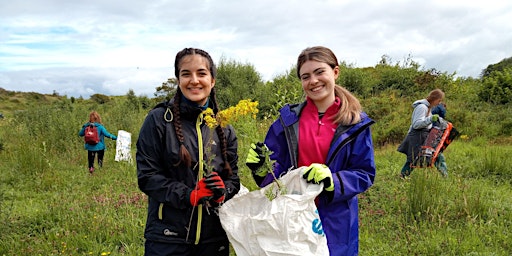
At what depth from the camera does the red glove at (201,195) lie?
2.00 meters

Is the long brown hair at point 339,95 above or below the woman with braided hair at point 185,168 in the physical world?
above

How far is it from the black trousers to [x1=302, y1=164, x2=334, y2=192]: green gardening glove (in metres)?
0.67

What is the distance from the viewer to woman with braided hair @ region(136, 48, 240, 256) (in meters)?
2.05

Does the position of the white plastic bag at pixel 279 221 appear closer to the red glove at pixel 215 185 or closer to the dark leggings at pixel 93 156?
the red glove at pixel 215 185

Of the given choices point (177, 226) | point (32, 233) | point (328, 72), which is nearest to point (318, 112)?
point (328, 72)

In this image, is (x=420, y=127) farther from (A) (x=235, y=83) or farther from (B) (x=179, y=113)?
(A) (x=235, y=83)

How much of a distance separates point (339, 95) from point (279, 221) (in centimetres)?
91

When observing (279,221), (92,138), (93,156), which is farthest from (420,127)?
(93,156)

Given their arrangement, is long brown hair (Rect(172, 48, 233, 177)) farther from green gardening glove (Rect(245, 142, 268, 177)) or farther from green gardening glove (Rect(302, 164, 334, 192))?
green gardening glove (Rect(302, 164, 334, 192))

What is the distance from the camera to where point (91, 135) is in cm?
839

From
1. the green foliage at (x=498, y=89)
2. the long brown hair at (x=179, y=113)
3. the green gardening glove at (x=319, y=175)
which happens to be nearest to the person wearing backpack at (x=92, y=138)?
the long brown hair at (x=179, y=113)

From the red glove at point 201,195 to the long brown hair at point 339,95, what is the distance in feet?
2.69

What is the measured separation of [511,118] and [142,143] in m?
14.0

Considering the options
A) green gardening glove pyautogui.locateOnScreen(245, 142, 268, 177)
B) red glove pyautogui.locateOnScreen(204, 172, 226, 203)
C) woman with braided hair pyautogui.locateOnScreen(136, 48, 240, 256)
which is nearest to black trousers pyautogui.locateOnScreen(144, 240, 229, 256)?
woman with braided hair pyautogui.locateOnScreen(136, 48, 240, 256)
